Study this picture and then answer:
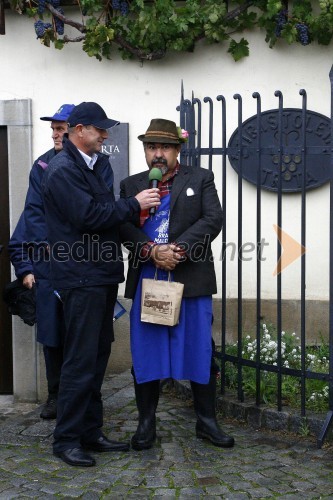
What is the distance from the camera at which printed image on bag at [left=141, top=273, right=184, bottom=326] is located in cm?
493

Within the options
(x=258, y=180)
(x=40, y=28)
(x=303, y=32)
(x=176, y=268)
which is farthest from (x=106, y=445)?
(x=303, y=32)

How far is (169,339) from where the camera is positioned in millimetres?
5105

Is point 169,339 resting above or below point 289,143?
below

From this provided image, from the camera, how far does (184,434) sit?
5410 mm

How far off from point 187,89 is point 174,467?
3.06m

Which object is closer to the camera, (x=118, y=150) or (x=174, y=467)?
(x=174, y=467)

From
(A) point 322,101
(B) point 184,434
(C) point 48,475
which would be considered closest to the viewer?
(C) point 48,475

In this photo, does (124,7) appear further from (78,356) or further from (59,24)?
(78,356)

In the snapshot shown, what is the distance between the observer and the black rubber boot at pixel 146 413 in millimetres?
5156

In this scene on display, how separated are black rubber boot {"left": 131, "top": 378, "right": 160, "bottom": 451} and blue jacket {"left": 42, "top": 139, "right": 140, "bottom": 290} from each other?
73 centimetres

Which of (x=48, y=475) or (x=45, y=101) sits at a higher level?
(x=45, y=101)

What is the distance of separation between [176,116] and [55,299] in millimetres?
1838

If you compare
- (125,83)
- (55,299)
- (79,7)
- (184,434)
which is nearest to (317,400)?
(184,434)

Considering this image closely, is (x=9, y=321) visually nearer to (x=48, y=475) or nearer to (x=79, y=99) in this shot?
(x=79, y=99)
